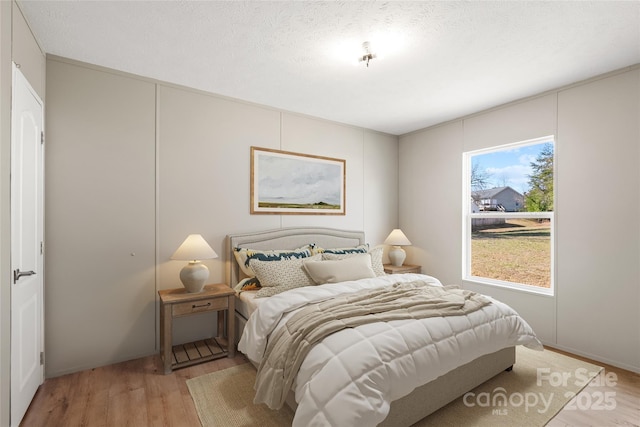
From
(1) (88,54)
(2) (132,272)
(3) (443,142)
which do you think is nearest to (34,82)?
(1) (88,54)

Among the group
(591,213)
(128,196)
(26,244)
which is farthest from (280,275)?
(591,213)

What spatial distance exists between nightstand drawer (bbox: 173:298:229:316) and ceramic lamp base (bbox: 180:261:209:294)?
14 centimetres

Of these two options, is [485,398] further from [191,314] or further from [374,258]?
[191,314]

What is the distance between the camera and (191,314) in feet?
8.82

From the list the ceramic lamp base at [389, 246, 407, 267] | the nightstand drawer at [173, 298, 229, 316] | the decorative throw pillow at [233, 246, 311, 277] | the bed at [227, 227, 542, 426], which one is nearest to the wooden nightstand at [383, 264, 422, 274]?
the ceramic lamp base at [389, 246, 407, 267]

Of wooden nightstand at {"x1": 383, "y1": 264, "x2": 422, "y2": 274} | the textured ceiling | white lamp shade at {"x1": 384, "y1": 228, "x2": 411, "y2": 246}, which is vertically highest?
the textured ceiling

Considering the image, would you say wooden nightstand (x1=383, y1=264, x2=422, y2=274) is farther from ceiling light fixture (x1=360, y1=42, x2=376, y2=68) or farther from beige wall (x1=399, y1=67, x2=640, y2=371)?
ceiling light fixture (x1=360, y1=42, x2=376, y2=68)

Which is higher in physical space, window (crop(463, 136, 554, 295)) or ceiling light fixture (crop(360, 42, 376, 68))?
ceiling light fixture (crop(360, 42, 376, 68))

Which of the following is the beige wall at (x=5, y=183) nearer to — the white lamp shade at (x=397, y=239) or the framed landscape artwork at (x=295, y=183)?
the framed landscape artwork at (x=295, y=183)

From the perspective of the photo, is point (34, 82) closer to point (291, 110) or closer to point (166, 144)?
point (166, 144)

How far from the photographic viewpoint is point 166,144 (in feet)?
9.88

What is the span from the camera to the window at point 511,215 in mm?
3367

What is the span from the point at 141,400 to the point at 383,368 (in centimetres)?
177

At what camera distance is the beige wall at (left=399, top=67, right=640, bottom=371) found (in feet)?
8.79
